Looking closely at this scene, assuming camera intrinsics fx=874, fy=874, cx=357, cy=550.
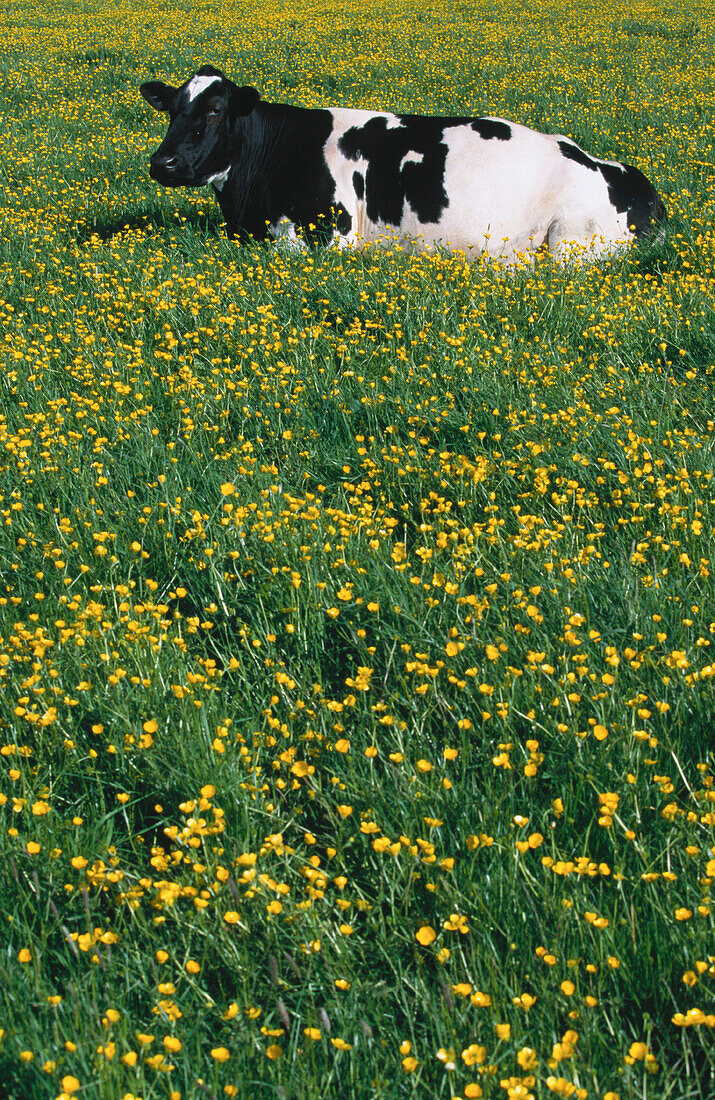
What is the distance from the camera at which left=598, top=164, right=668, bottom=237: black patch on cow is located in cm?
694

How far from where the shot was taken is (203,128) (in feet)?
23.7

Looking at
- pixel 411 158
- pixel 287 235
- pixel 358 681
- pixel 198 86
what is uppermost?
pixel 198 86

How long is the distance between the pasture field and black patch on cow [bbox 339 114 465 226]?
3.44 feet

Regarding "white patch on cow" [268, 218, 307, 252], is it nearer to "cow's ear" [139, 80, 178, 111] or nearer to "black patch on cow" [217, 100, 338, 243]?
"black patch on cow" [217, 100, 338, 243]

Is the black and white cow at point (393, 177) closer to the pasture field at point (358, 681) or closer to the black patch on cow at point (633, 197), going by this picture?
the black patch on cow at point (633, 197)

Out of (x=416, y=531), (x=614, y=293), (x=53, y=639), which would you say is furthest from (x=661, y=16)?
(x=53, y=639)

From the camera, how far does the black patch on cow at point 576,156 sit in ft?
22.8

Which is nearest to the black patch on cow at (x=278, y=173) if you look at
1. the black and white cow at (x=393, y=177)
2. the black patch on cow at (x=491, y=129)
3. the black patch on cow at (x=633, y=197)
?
the black and white cow at (x=393, y=177)

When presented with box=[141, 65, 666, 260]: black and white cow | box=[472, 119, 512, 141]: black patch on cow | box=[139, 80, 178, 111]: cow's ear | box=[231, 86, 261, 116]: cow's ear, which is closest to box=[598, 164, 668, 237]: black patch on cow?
box=[141, 65, 666, 260]: black and white cow

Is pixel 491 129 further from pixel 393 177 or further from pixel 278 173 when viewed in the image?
pixel 278 173

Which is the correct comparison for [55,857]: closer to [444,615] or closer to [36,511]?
[444,615]

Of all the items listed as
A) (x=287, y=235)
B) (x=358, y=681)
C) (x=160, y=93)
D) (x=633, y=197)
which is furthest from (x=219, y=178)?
(x=358, y=681)

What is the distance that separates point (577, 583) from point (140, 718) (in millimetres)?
1570

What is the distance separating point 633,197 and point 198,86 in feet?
12.0
